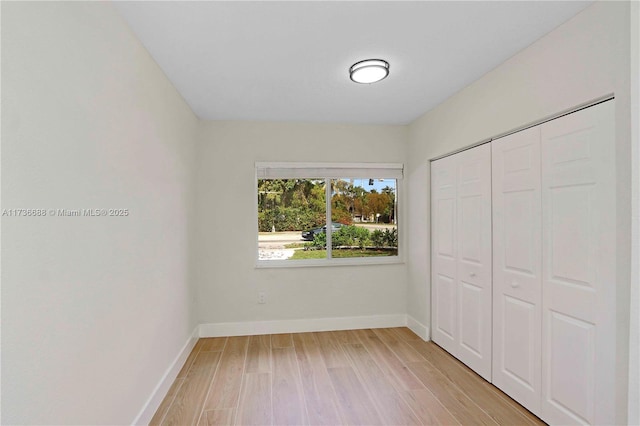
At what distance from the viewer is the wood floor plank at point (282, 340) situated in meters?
3.50

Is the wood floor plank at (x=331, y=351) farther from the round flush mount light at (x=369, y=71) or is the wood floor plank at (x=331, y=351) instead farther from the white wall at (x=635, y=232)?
the round flush mount light at (x=369, y=71)

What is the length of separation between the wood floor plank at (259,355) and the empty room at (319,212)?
4cm

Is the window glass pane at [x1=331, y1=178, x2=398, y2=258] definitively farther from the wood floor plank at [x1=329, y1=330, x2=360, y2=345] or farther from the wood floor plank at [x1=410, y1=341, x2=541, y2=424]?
the wood floor plank at [x1=410, y1=341, x2=541, y2=424]

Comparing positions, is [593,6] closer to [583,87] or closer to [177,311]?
[583,87]

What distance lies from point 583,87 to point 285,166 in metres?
2.80

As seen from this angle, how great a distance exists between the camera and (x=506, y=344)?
250 centimetres

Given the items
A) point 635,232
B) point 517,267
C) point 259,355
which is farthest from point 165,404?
point 635,232

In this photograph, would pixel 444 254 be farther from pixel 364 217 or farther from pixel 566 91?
pixel 566 91

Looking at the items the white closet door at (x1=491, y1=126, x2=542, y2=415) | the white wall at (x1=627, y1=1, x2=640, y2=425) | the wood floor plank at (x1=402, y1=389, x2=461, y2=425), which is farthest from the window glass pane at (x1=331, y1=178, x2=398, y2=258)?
the white wall at (x1=627, y1=1, x2=640, y2=425)

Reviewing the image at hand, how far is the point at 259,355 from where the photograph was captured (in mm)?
3256

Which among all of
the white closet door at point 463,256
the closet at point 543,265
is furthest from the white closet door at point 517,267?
the white closet door at point 463,256

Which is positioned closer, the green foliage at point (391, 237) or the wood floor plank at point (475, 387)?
the wood floor plank at point (475, 387)

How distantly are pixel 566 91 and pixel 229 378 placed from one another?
3.25 m

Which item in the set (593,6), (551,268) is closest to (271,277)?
(551,268)
